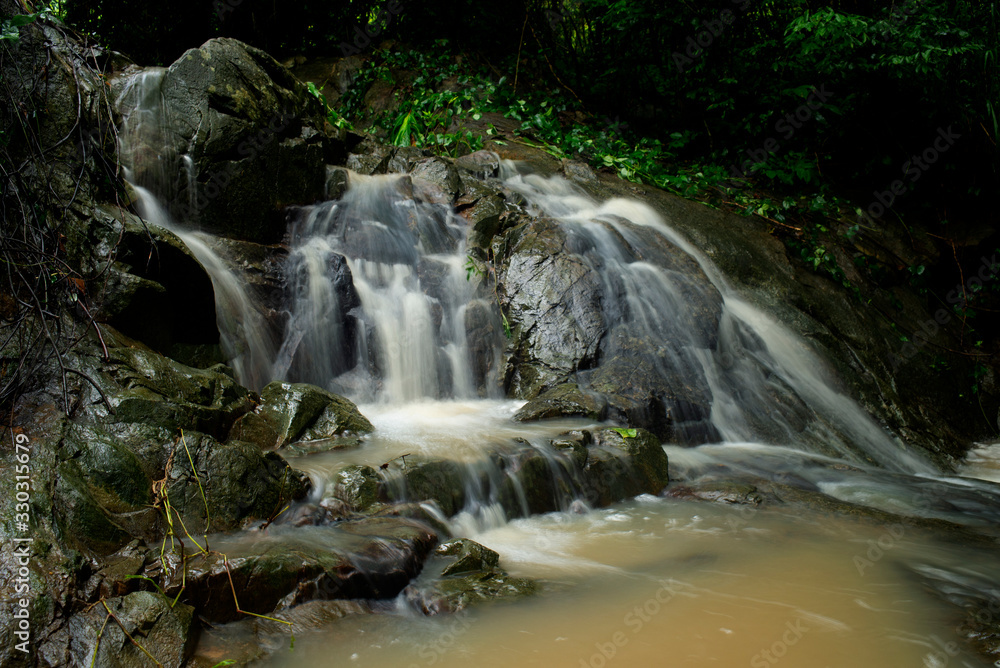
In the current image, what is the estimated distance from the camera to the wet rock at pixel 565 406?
5.04 m

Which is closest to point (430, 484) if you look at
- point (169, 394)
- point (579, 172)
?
point (169, 394)

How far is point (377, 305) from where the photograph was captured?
6.06 m

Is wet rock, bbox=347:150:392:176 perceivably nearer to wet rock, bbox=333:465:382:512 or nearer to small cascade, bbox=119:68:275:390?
small cascade, bbox=119:68:275:390

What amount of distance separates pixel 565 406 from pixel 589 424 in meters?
0.33

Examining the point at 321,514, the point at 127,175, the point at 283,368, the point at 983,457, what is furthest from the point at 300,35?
the point at 983,457

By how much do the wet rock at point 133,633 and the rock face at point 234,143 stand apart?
432cm

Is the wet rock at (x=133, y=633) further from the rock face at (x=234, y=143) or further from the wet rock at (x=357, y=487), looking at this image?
the rock face at (x=234, y=143)

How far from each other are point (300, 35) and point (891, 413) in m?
11.4

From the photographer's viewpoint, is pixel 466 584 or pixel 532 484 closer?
pixel 466 584

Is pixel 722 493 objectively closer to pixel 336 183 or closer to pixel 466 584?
pixel 466 584

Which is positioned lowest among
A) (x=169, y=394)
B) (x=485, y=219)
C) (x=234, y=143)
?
(x=169, y=394)

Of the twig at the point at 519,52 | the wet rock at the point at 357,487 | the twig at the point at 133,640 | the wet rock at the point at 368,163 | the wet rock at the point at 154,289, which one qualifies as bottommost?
the twig at the point at 133,640

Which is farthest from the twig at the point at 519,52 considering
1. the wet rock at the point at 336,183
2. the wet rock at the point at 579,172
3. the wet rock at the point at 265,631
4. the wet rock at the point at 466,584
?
the wet rock at the point at 265,631

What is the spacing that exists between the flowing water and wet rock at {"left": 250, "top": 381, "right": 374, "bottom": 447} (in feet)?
0.85
